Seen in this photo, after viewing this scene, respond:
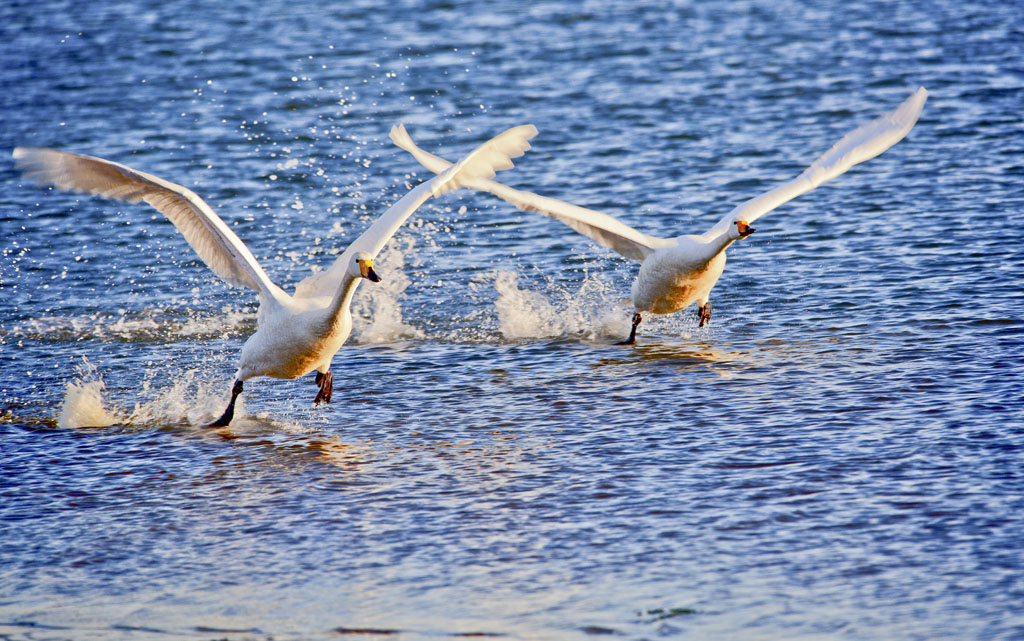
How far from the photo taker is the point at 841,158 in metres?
11.6

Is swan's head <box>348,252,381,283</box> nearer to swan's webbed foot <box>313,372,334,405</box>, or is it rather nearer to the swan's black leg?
swan's webbed foot <box>313,372,334,405</box>

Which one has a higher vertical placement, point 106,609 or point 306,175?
point 306,175

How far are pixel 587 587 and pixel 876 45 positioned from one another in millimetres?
17348

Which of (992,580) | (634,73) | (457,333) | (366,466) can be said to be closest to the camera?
(992,580)

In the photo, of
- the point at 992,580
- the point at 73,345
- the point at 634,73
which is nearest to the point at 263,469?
the point at 73,345

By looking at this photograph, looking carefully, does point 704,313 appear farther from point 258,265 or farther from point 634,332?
point 258,265

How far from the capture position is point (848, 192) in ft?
51.3

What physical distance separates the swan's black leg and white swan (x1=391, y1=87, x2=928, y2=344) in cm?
230

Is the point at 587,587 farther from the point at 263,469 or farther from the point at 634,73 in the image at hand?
the point at 634,73

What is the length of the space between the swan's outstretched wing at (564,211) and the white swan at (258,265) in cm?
50

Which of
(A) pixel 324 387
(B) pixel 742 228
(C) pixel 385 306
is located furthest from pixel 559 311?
(A) pixel 324 387

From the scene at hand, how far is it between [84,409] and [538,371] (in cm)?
347

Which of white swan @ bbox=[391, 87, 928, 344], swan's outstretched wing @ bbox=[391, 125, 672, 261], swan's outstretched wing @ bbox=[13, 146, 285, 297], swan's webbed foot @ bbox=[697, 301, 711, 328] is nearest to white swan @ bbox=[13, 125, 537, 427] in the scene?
swan's outstretched wing @ bbox=[13, 146, 285, 297]

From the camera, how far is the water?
707 centimetres
